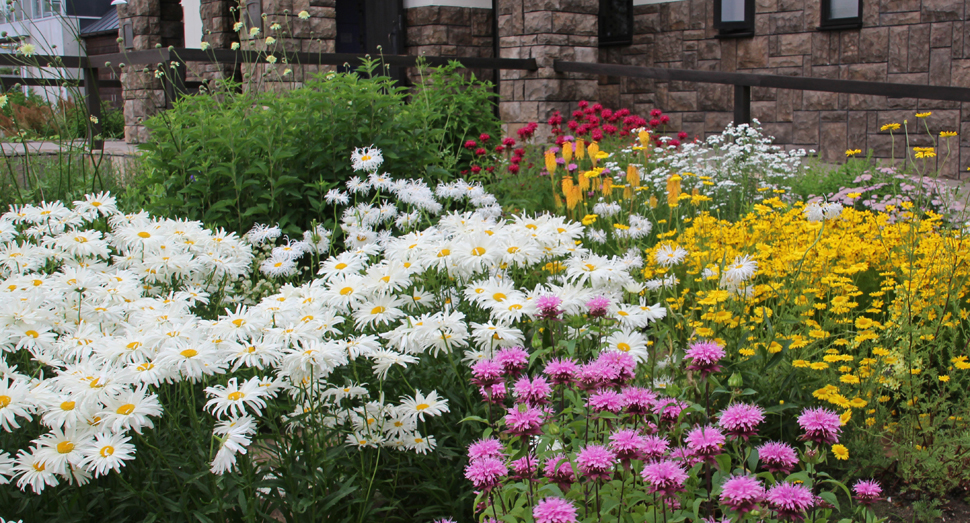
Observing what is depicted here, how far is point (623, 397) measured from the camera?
159cm

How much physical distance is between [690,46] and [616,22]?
1.15m

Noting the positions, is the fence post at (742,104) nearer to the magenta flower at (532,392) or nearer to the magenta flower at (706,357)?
the magenta flower at (706,357)

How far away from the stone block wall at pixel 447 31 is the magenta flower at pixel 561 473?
836 centimetres

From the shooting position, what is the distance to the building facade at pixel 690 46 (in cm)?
788

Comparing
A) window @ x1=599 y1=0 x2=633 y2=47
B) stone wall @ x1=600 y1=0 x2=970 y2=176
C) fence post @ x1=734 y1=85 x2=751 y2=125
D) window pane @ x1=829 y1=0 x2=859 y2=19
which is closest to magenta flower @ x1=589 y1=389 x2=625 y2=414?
fence post @ x1=734 y1=85 x2=751 y2=125

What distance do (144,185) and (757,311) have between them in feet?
12.4

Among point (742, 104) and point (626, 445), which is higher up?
point (742, 104)

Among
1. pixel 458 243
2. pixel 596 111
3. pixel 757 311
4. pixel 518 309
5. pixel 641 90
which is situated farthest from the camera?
pixel 641 90

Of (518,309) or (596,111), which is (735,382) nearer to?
(518,309)

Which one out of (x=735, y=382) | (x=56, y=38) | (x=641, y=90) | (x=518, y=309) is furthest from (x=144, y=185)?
(x=56, y=38)

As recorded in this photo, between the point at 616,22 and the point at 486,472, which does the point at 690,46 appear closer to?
the point at 616,22

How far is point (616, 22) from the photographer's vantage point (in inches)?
403

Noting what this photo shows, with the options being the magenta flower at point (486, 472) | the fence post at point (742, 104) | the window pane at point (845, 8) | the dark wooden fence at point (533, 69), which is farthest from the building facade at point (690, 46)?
the magenta flower at point (486, 472)

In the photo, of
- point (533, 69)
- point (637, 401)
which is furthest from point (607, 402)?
point (533, 69)
